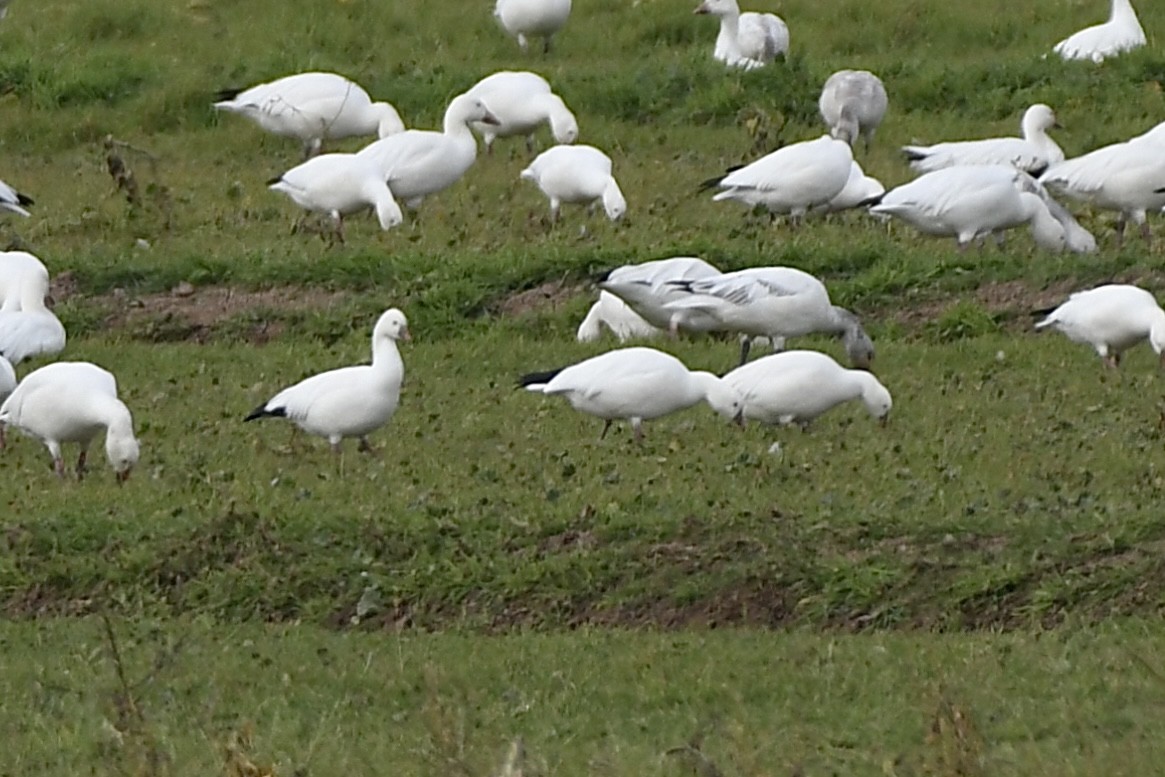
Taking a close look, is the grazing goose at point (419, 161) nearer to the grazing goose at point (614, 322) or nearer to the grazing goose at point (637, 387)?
the grazing goose at point (614, 322)

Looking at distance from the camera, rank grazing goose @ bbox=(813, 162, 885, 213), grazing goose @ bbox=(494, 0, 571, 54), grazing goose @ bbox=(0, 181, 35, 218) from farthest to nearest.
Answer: grazing goose @ bbox=(494, 0, 571, 54) → grazing goose @ bbox=(813, 162, 885, 213) → grazing goose @ bbox=(0, 181, 35, 218)

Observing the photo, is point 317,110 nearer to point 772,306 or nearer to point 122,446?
point 772,306

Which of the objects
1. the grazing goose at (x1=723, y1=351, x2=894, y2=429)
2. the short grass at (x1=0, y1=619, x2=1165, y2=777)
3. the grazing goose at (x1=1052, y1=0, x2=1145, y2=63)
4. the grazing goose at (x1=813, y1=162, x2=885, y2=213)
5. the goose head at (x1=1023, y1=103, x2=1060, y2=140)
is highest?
the short grass at (x1=0, y1=619, x2=1165, y2=777)

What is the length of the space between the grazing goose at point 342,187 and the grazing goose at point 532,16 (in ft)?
16.8

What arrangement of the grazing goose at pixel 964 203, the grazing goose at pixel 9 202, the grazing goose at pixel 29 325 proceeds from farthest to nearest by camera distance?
the grazing goose at pixel 9 202 → the grazing goose at pixel 964 203 → the grazing goose at pixel 29 325

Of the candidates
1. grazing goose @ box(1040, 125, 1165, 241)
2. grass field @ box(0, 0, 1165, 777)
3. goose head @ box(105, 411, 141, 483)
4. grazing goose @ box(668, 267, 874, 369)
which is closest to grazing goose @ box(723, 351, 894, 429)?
grass field @ box(0, 0, 1165, 777)

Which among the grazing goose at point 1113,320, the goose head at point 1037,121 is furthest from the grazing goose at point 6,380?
the goose head at point 1037,121

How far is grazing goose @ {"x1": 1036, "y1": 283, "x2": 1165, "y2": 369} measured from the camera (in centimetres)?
1148

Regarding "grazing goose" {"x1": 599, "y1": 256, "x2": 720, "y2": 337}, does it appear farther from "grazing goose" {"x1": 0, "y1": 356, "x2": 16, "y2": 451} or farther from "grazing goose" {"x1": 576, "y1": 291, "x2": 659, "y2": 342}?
"grazing goose" {"x1": 0, "y1": 356, "x2": 16, "y2": 451}

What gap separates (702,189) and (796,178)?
1.14m

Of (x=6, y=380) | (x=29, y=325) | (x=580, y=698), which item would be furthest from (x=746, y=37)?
(x=580, y=698)

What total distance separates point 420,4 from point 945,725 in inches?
649

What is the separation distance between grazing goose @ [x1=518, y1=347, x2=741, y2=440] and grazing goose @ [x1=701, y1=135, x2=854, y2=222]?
4110 millimetres

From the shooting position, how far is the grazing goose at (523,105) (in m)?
17.0
